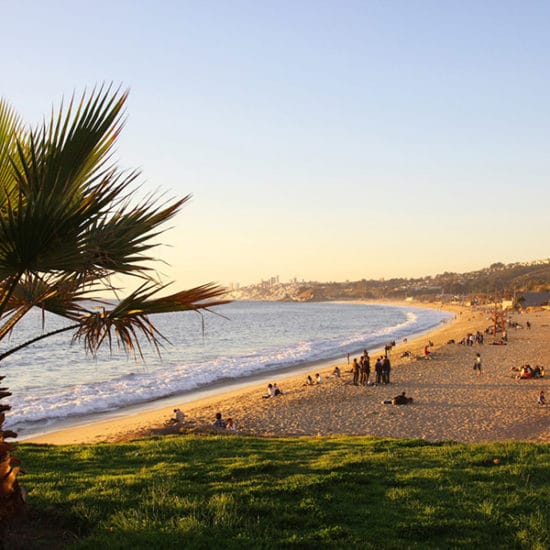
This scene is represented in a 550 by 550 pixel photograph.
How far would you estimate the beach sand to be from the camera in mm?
14969

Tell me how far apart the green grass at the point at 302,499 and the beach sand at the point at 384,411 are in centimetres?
664

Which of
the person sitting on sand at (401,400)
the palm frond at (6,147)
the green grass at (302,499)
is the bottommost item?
the person sitting on sand at (401,400)

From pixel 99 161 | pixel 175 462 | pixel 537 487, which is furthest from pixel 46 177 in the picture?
pixel 537 487

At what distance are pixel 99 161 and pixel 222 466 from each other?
449cm

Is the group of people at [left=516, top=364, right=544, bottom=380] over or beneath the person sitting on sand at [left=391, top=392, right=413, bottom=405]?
beneath

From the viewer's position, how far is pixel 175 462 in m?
7.39

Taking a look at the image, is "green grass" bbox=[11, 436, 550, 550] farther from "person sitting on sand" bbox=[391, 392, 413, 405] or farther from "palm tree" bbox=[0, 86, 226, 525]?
"person sitting on sand" bbox=[391, 392, 413, 405]

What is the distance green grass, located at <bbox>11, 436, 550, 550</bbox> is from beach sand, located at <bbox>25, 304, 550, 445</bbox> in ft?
21.8

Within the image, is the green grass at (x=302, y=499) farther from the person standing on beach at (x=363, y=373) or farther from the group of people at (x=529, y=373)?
the group of people at (x=529, y=373)

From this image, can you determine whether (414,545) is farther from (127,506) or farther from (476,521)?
(127,506)

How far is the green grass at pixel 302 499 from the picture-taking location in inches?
168

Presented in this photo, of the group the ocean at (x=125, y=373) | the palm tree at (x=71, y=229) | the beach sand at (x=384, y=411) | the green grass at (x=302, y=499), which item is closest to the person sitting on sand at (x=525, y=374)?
the beach sand at (x=384, y=411)

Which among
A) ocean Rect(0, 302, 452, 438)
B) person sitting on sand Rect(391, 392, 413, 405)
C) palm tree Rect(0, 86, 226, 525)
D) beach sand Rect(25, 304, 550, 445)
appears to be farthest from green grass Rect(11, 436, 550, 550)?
person sitting on sand Rect(391, 392, 413, 405)

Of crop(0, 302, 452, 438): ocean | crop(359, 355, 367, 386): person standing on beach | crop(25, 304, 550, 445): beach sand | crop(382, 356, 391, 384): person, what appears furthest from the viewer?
crop(382, 356, 391, 384): person
